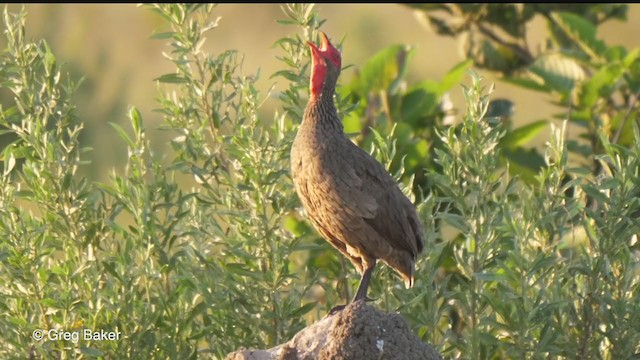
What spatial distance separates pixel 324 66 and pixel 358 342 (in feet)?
4.73

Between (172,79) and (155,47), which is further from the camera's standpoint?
(155,47)

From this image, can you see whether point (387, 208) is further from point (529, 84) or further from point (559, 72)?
point (559, 72)

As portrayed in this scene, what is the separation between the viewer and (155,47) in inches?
776

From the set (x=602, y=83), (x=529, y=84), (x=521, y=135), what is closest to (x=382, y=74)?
(x=521, y=135)

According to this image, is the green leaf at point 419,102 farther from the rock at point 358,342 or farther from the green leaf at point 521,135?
the rock at point 358,342

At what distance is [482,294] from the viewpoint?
203 inches

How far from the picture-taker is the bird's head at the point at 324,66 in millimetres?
5387

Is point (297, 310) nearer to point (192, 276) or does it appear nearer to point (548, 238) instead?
point (192, 276)

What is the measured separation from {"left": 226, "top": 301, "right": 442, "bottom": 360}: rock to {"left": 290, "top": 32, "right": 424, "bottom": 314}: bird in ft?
2.56

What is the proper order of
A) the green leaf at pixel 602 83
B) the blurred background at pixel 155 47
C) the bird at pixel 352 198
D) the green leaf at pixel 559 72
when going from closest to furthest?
the bird at pixel 352 198
the green leaf at pixel 602 83
the green leaf at pixel 559 72
the blurred background at pixel 155 47

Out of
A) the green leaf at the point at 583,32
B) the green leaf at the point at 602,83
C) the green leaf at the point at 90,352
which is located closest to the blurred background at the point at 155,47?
the green leaf at the point at 583,32

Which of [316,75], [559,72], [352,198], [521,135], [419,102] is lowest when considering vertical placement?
[521,135]

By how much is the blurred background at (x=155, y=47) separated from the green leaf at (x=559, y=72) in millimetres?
4826

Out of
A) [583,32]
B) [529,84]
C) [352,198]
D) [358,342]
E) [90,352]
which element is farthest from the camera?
[583,32]
